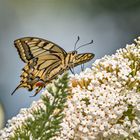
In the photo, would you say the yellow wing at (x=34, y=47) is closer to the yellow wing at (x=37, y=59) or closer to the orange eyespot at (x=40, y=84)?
the yellow wing at (x=37, y=59)

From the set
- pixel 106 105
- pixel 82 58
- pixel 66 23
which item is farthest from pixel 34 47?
pixel 66 23

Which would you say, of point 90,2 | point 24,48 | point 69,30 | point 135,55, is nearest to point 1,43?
point 69,30

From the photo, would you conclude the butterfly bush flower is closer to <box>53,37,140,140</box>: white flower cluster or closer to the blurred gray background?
<box>53,37,140,140</box>: white flower cluster

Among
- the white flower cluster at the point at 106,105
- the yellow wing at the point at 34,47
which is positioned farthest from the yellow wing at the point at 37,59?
the white flower cluster at the point at 106,105

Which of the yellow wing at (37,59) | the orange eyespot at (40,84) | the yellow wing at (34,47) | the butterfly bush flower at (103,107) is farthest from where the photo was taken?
the yellow wing at (34,47)

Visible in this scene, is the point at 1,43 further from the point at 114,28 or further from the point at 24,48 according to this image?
the point at 24,48

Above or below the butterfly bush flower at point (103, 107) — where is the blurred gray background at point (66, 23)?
above
